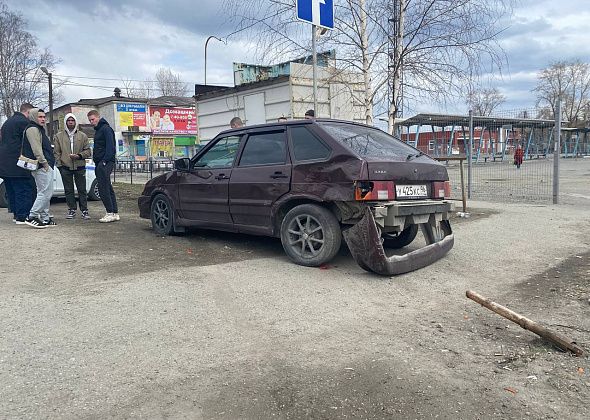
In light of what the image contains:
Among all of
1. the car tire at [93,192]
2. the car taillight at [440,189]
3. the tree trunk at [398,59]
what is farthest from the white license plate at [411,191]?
the car tire at [93,192]

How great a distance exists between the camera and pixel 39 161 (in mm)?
7637

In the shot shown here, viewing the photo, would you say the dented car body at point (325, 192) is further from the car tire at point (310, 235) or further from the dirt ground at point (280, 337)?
the dirt ground at point (280, 337)

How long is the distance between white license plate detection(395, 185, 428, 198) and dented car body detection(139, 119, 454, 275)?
0.01 meters

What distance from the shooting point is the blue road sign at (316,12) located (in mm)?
7102

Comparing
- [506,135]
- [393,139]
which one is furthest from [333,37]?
[506,135]

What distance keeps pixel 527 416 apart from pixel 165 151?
48.8 meters

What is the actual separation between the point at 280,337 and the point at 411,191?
2.52 m

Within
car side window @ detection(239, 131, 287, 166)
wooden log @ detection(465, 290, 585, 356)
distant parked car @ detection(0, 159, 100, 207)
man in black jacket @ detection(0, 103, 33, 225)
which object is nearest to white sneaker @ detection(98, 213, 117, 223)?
man in black jacket @ detection(0, 103, 33, 225)

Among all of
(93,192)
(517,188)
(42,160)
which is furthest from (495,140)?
(42,160)

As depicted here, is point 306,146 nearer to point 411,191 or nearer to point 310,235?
point 310,235

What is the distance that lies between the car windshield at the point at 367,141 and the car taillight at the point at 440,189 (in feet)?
1.55

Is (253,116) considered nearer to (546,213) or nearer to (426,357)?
(546,213)

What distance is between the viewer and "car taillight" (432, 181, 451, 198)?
563 centimetres

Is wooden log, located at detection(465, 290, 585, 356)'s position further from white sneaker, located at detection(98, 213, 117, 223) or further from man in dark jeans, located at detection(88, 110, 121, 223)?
white sneaker, located at detection(98, 213, 117, 223)
